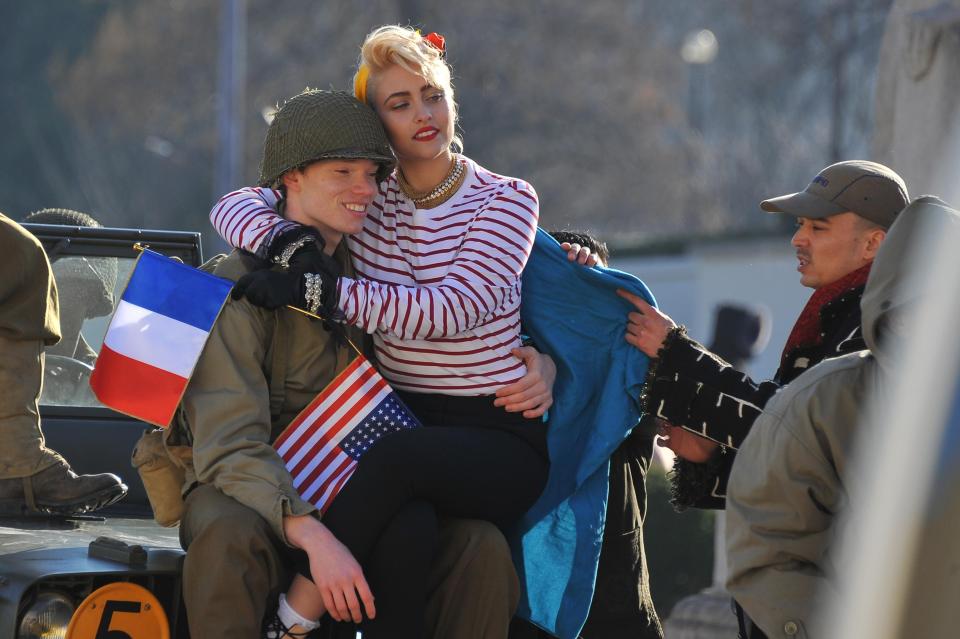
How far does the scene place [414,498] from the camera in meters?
3.79

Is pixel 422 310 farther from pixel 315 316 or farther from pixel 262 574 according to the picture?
pixel 262 574

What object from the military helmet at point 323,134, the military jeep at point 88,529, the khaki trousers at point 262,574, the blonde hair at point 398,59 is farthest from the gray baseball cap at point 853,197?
the military jeep at point 88,529

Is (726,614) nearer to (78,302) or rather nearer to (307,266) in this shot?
(78,302)

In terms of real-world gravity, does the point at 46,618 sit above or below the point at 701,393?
below

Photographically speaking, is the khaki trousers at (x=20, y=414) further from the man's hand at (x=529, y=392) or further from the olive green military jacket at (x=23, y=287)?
the man's hand at (x=529, y=392)

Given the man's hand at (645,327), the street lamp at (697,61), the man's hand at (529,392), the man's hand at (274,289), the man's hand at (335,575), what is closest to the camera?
the man's hand at (335,575)

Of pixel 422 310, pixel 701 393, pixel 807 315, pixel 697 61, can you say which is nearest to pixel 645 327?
pixel 701 393

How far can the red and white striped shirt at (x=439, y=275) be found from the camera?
155 inches

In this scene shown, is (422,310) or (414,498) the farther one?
(422,310)

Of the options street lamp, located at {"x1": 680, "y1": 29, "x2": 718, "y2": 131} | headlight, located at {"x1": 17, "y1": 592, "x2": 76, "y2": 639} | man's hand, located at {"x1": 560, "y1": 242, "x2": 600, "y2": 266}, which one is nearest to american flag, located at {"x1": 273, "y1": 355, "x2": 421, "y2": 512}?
headlight, located at {"x1": 17, "y1": 592, "x2": 76, "y2": 639}

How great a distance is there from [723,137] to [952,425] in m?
33.9

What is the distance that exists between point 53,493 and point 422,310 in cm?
132

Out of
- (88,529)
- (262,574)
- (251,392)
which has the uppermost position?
(251,392)

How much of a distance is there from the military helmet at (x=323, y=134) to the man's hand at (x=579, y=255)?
24.5 inches
